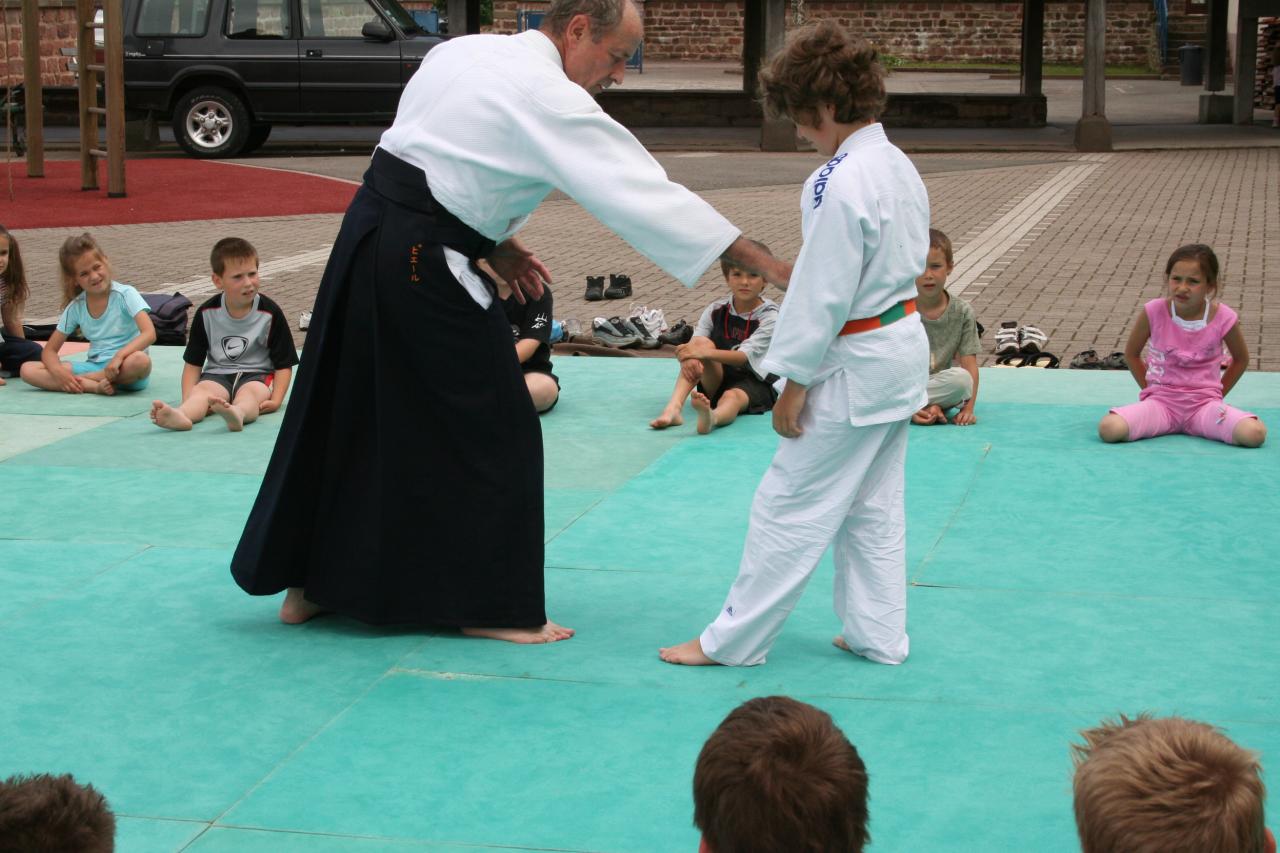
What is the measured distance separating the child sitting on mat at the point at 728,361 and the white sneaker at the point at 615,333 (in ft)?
5.54

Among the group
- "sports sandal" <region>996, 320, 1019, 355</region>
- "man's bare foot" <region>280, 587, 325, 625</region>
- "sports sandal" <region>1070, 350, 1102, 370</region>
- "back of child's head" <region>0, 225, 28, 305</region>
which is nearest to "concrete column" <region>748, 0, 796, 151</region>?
"sports sandal" <region>996, 320, 1019, 355</region>

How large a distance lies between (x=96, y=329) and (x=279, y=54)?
13391mm

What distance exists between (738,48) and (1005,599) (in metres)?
42.8

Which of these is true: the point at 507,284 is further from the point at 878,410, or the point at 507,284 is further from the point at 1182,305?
the point at 1182,305

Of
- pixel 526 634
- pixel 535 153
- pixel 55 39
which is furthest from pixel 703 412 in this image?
pixel 55 39

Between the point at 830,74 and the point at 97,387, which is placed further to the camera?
the point at 97,387

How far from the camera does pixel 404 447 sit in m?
4.15

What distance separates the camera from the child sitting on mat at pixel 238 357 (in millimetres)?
7043

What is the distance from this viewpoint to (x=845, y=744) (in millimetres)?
2051

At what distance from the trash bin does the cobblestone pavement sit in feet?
63.3

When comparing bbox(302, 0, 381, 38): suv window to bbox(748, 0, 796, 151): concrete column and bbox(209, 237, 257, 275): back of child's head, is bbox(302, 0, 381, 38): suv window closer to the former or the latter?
bbox(748, 0, 796, 151): concrete column

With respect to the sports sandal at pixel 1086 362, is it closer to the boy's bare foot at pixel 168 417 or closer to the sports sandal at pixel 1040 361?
the sports sandal at pixel 1040 361

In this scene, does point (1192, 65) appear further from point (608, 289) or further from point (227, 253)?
point (227, 253)

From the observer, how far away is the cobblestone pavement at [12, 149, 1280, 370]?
33.9 feet
